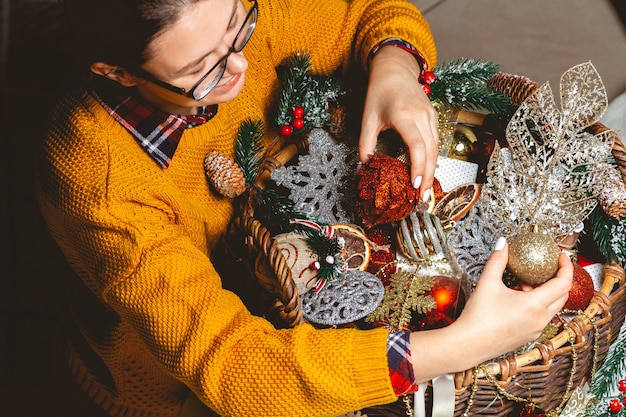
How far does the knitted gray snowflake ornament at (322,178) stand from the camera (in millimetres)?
971

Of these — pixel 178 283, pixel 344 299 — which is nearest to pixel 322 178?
pixel 344 299

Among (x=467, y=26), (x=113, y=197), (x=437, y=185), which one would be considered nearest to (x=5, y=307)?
(x=113, y=197)

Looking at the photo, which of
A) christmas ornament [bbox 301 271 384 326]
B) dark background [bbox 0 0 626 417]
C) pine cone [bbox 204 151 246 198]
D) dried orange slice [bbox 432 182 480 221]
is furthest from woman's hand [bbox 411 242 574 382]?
dark background [bbox 0 0 626 417]

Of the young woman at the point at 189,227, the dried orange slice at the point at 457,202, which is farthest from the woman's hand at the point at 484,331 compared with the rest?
the dried orange slice at the point at 457,202

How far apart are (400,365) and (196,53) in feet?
1.44

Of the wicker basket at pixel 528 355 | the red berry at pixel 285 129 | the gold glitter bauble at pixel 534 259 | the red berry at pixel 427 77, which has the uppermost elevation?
the red berry at pixel 427 77

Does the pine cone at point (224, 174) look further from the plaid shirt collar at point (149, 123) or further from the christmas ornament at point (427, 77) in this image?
the christmas ornament at point (427, 77)

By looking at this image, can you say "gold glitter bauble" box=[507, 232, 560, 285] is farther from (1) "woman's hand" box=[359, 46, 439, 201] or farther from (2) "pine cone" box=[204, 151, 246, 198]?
(2) "pine cone" box=[204, 151, 246, 198]

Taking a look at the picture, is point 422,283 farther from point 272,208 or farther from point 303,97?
point 303,97

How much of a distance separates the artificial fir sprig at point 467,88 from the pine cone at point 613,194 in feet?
0.65

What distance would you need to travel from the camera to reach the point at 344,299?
2.86 ft

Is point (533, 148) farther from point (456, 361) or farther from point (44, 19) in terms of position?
point (44, 19)

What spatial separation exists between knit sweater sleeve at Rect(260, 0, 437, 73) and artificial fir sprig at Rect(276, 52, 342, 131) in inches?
2.6

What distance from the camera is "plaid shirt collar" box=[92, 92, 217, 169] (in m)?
0.80
